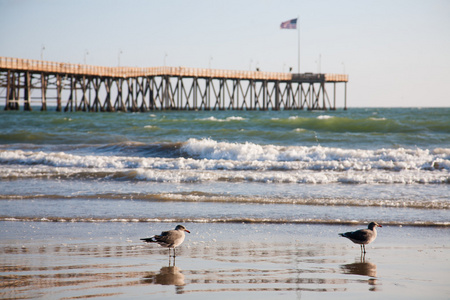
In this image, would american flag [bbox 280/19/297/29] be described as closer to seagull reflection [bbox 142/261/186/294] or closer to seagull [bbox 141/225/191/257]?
seagull [bbox 141/225/191/257]

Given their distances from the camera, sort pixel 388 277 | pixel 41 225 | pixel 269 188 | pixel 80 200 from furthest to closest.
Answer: pixel 269 188 → pixel 80 200 → pixel 41 225 → pixel 388 277

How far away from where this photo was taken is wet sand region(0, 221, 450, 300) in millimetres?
4746

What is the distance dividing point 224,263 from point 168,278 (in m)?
0.79

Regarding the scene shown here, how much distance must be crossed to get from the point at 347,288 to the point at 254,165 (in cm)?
1041

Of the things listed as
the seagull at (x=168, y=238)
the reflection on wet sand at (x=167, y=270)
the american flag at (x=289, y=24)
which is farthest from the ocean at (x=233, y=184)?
the american flag at (x=289, y=24)

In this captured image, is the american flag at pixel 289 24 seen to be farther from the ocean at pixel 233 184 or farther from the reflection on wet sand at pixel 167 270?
the reflection on wet sand at pixel 167 270

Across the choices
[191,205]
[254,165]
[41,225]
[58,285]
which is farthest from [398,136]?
[58,285]

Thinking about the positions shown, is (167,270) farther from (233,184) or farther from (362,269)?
(233,184)

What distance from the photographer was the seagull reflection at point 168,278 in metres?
4.98

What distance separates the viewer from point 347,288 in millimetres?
4883

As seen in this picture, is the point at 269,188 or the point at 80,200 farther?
the point at 269,188

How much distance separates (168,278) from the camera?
5.20m

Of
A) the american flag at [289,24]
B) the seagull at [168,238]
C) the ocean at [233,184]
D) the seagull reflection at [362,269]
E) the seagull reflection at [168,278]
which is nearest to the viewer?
the seagull reflection at [168,278]

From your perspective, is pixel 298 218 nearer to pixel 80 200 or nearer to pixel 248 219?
pixel 248 219
